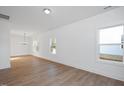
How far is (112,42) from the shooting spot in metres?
2.85

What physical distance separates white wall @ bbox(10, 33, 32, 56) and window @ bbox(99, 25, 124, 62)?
8.59 m

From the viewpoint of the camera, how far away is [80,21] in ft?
12.0

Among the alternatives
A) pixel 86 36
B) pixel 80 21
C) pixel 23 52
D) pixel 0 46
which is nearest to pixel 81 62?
pixel 86 36

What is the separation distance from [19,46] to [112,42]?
361 inches

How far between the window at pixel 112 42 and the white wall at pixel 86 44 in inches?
9.7

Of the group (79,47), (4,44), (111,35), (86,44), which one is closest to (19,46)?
(4,44)

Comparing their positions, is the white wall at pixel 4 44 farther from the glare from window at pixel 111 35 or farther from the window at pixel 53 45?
the glare from window at pixel 111 35

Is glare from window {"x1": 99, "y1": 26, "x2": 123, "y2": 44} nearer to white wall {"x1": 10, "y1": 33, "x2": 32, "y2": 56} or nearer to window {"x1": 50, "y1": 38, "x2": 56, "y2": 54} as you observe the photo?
window {"x1": 50, "y1": 38, "x2": 56, "y2": 54}

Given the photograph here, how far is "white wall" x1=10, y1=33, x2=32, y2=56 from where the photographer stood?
8.24 meters

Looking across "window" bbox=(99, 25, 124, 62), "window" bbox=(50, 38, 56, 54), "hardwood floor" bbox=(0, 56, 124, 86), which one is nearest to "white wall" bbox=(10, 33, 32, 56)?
"window" bbox=(50, 38, 56, 54)

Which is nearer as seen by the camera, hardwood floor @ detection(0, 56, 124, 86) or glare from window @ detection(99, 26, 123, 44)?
hardwood floor @ detection(0, 56, 124, 86)

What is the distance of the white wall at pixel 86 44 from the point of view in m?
2.60

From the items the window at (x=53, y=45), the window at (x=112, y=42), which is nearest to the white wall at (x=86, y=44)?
the window at (x=112, y=42)

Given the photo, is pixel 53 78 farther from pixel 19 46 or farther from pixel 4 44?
pixel 19 46
